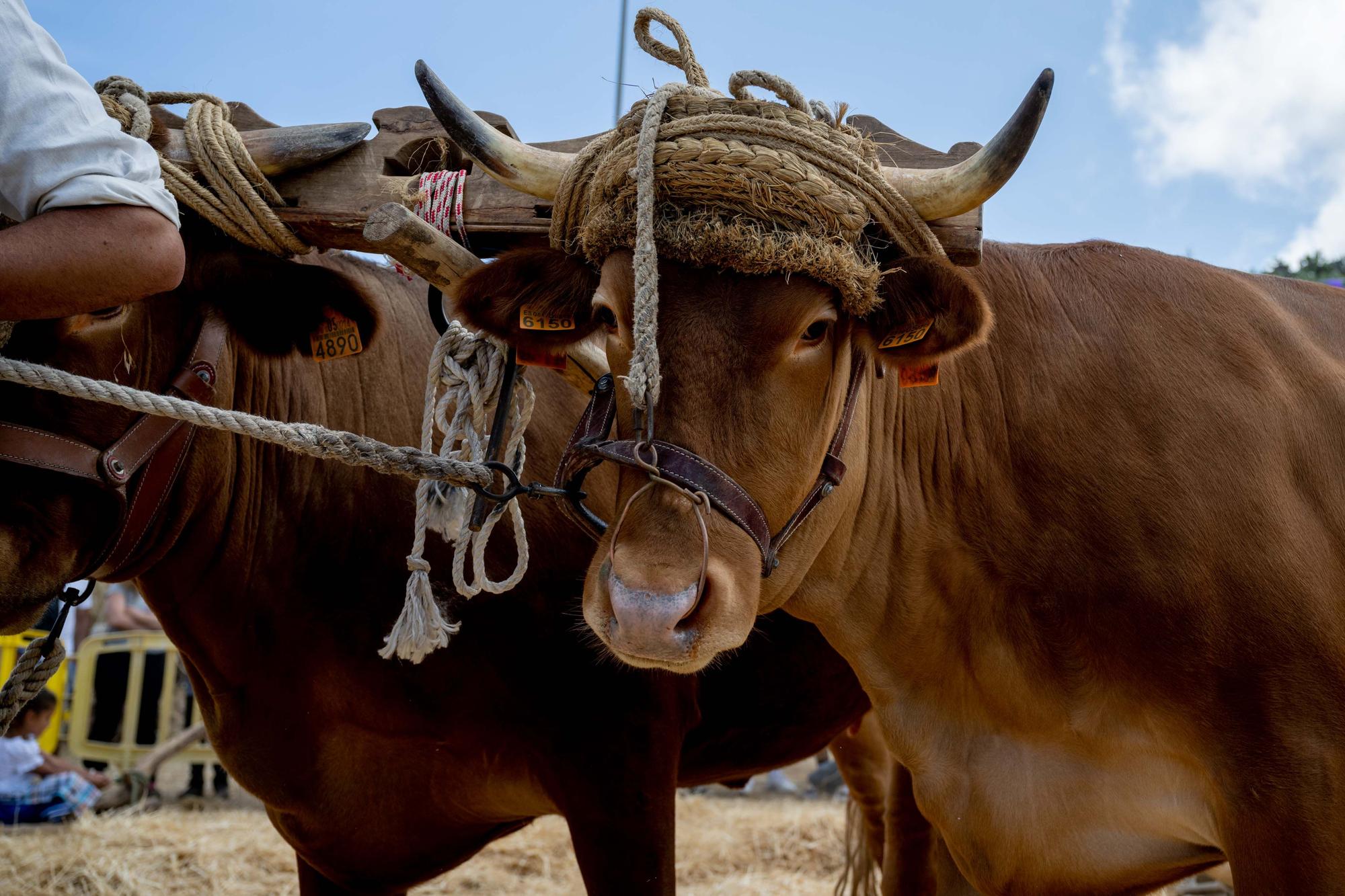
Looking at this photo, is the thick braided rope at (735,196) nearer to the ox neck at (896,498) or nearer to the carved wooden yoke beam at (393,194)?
the carved wooden yoke beam at (393,194)

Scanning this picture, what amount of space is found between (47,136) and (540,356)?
3.83 feet

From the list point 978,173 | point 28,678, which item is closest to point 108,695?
point 28,678

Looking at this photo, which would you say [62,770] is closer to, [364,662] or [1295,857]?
[364,662]

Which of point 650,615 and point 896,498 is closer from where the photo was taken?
point 650,615

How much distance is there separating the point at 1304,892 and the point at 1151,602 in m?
0.68

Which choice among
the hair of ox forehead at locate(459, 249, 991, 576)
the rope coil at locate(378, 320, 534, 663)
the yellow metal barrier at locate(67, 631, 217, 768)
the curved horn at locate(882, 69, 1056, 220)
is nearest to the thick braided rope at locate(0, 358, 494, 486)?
the rope coil at locate(378, 320, 534, 663)

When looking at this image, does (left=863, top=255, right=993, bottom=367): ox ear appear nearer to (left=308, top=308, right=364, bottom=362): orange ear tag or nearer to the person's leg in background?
(left=308, top=308, right=364, bottom=362): orange ear tag

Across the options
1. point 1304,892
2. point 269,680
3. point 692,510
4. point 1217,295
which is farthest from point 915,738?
point 269,680

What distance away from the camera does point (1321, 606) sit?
2582mm

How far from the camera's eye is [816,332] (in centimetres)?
244

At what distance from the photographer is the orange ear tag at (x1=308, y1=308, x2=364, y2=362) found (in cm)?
302

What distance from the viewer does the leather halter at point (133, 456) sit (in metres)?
2.39

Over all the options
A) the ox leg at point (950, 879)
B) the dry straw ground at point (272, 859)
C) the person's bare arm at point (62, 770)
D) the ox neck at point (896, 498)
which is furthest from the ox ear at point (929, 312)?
the person's bare arm at point (62, 770)

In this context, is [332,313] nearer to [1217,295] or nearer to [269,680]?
[269,680]
